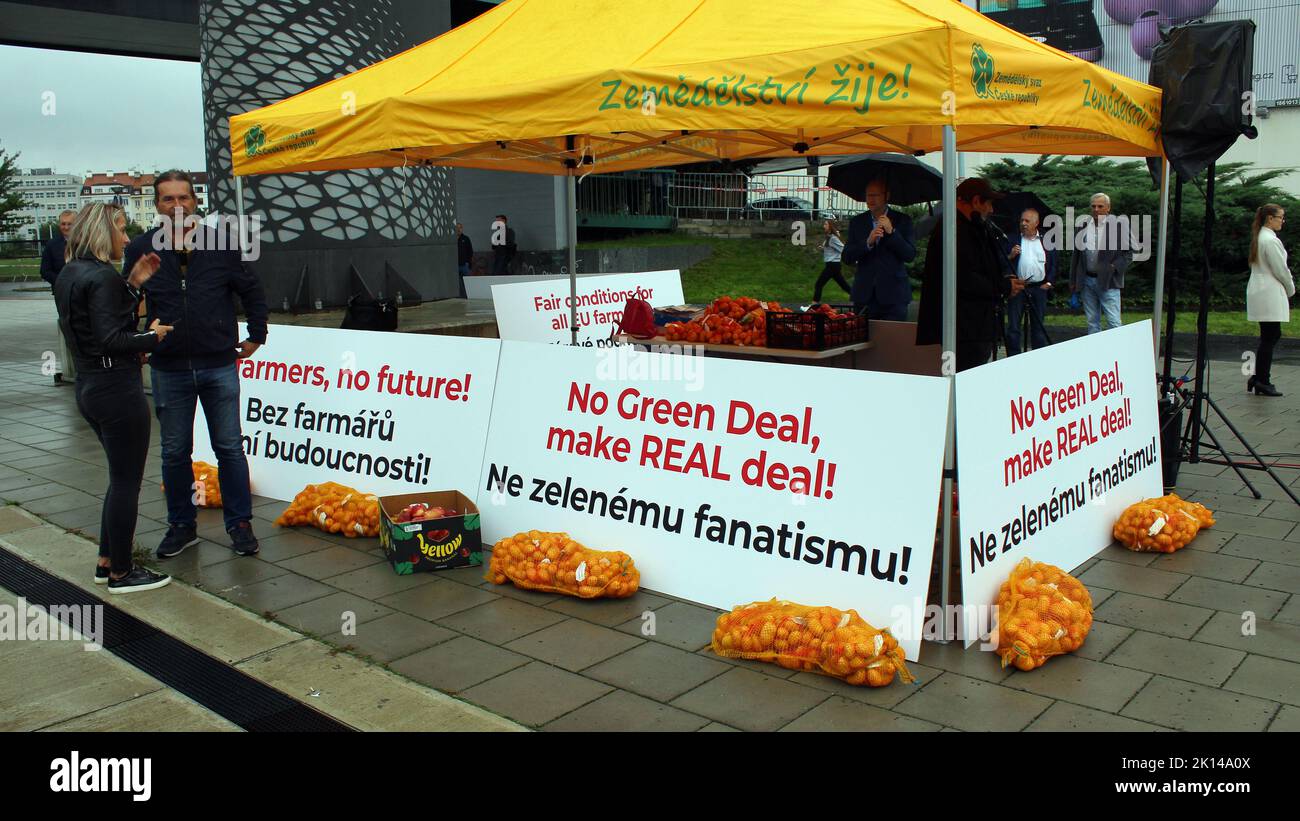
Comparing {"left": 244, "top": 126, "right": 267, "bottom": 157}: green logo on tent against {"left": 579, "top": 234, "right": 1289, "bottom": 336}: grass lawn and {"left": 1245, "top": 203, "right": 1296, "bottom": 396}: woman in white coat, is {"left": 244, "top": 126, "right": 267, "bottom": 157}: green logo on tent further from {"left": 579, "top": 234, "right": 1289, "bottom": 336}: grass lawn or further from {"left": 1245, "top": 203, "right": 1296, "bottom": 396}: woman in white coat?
{"left": 579, "top": 234, "right": 1289, "bottom": 336}: grass lawn

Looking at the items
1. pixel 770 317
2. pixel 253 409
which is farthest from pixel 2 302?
pixel 770 317

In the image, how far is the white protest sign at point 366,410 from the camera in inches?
252

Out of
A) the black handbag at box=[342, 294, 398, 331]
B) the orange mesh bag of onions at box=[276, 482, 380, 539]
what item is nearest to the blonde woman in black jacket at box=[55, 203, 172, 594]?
the orange mesh bag of onions at box=[276, 482, 380, 539]

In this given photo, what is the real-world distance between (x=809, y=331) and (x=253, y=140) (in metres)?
4.33

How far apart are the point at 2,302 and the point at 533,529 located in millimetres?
31177

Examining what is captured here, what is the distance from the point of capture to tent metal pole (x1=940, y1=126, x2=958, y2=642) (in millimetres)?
4543

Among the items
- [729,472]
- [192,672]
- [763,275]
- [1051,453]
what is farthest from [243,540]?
[763,275]

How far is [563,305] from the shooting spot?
1136 cm

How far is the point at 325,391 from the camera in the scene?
716cm

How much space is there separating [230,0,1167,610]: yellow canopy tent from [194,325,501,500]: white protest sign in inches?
51.4

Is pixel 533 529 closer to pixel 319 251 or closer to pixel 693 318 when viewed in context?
pixel 693 318

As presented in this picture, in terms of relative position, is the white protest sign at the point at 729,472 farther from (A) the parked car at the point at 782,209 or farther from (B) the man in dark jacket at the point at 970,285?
(A) the parked car at the point at 782,209

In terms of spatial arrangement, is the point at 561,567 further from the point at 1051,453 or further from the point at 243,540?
the point at 1051,453

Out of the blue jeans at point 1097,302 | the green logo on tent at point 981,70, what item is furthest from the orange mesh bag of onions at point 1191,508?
the blue jeans at point 1097,302
